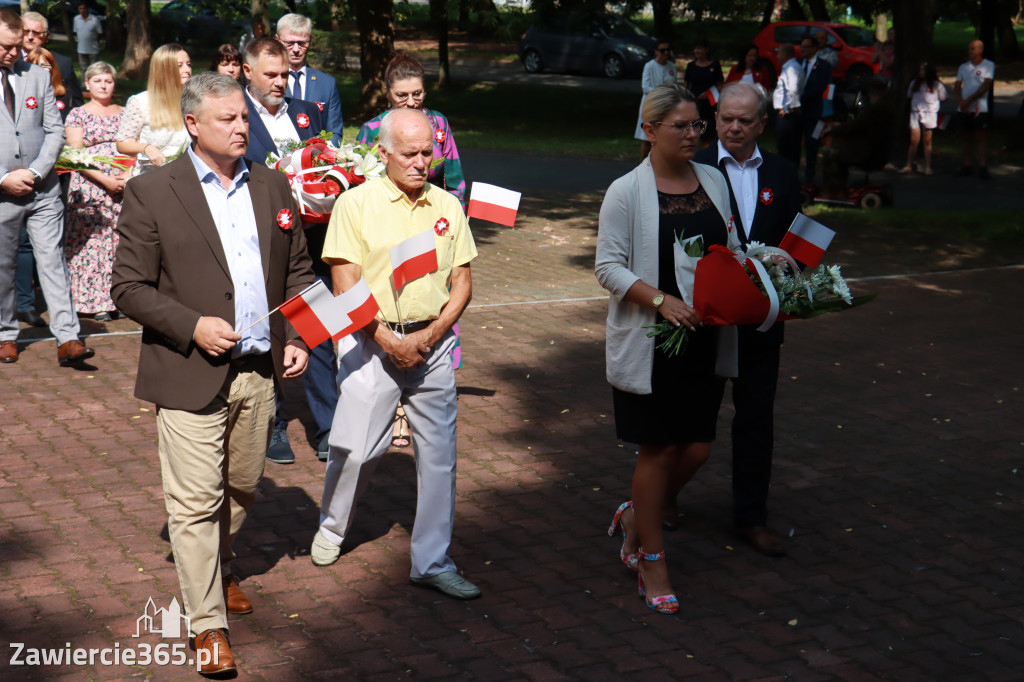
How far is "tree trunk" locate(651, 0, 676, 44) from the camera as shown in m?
29.8

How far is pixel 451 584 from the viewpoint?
5023 millimetres

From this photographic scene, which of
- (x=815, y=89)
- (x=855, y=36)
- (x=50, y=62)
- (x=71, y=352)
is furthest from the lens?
(x=855, y=36)

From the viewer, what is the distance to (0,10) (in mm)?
7652

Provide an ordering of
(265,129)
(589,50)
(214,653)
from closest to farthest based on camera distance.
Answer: (214,653)
(265,129)
(589,50)

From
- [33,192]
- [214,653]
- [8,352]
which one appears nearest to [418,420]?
[214,653]

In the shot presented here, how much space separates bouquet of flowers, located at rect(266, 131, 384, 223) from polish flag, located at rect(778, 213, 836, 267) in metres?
2.08

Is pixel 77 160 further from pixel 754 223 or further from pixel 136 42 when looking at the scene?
pixel 136 42

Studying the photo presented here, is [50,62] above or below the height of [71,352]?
above

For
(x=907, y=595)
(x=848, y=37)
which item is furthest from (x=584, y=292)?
(x=848, y=37)

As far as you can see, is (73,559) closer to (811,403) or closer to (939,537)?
(939,537)

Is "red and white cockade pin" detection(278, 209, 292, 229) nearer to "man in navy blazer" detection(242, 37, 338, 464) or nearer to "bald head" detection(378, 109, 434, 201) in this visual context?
"bald head" detection(378, 109, 434, 201)

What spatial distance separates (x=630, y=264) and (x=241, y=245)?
66.7 inches

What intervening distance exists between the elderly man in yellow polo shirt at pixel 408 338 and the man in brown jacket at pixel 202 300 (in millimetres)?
515

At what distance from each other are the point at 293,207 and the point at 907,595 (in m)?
3.29
